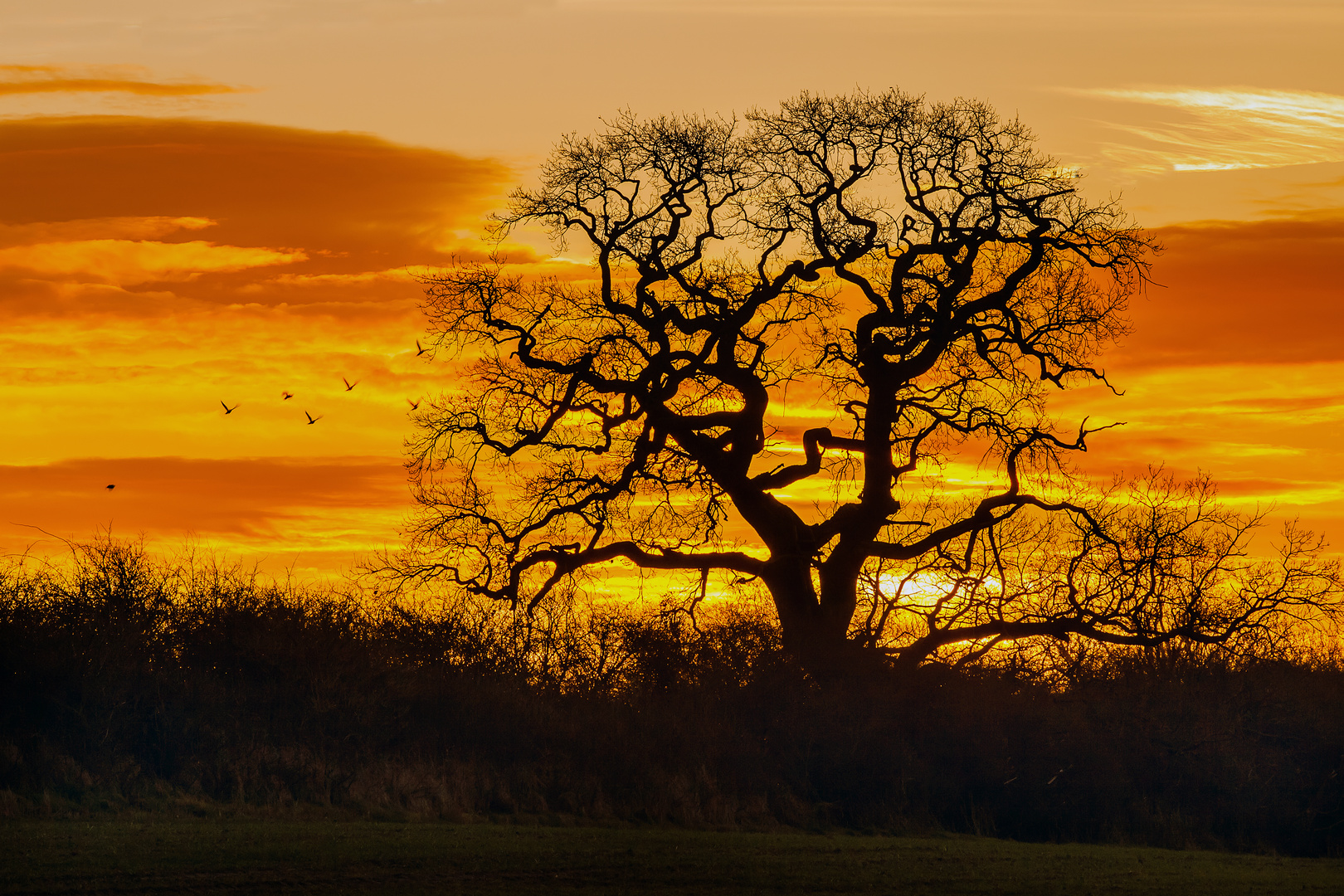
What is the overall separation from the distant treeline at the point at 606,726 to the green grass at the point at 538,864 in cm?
194

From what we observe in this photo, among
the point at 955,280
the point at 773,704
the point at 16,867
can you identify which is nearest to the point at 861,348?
the point at 955,280

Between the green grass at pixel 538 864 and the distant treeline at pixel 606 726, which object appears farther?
the distant treeline at pixel 606 726

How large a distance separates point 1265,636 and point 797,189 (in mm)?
13895

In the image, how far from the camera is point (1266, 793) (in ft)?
88.7

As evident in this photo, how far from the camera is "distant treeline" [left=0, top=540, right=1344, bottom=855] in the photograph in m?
20.7

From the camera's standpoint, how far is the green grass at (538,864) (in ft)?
47.2

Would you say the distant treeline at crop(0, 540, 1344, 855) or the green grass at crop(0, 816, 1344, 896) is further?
the distant treeline at crop(0, 540, 1344, 855)

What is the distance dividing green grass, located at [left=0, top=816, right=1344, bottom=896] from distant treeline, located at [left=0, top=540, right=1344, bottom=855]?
1.94 meters

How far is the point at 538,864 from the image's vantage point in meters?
16.4

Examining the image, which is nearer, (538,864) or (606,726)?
(538,864)

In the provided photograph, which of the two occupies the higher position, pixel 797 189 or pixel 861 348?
pixel 797 189

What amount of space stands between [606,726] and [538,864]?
7732 mm

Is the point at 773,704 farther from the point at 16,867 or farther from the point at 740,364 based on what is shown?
the point at 16,867

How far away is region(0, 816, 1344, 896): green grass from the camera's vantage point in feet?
47.2
